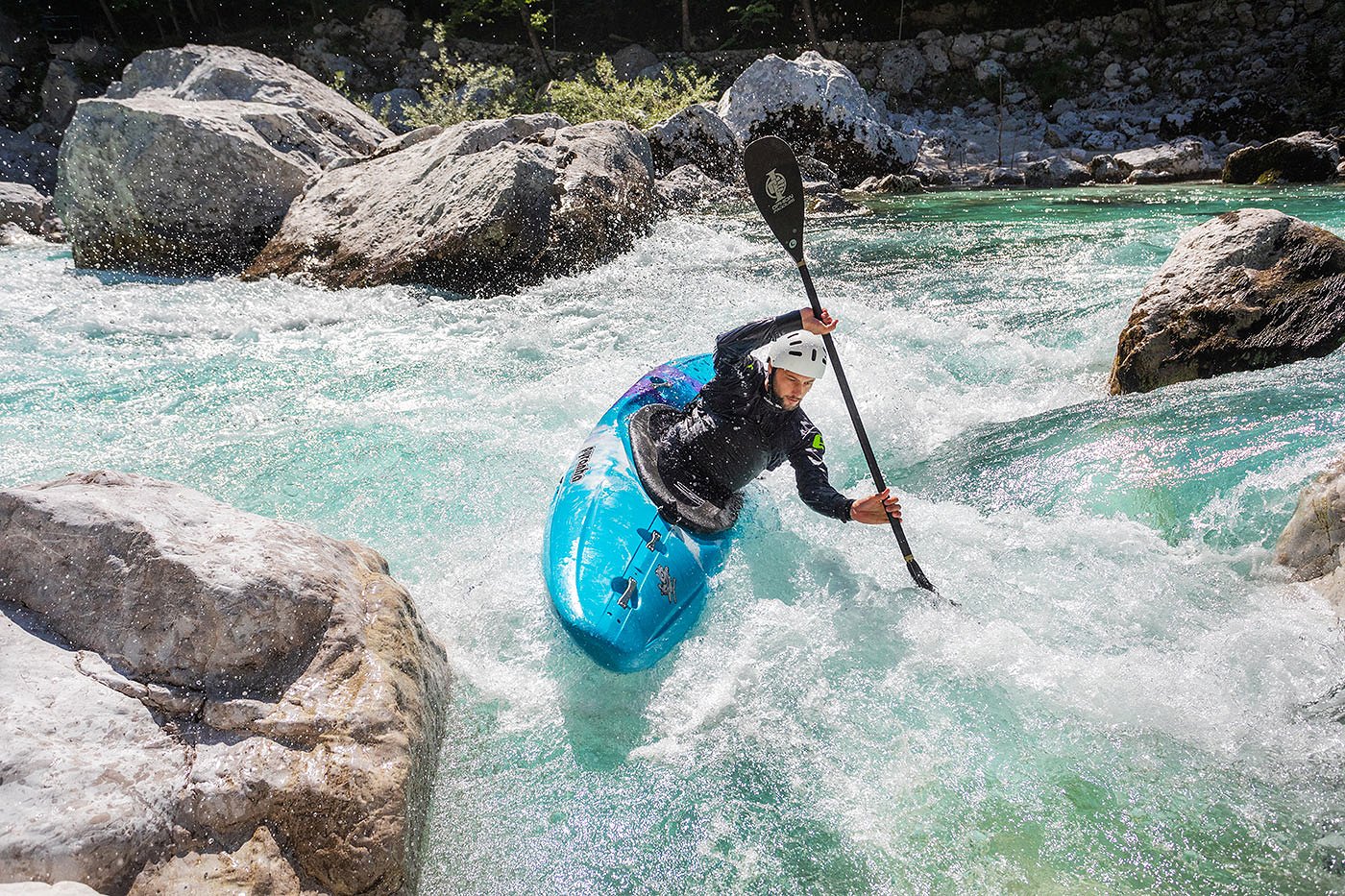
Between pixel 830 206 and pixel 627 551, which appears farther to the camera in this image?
pixel 830 206

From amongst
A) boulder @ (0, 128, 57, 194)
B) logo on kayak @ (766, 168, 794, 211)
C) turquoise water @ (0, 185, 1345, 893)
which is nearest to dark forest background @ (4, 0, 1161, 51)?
boulder @ (0, 128, 57, 194)

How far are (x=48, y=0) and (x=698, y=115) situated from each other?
22.2 m

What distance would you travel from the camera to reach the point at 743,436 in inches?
153

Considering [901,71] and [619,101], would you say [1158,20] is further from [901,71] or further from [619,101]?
[619,101]

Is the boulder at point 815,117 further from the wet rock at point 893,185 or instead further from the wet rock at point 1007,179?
the wet rock at point 1007,179

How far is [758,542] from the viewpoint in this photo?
415 centimetres

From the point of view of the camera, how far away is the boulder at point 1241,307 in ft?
16.0

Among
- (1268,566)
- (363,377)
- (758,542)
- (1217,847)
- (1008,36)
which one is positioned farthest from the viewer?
(1008,36)

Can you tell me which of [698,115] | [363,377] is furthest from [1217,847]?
[698,115]

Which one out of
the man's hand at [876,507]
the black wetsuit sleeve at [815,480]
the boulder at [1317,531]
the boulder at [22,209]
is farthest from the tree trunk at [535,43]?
the boulder at [1317,531]

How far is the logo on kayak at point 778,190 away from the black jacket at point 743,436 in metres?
0.99

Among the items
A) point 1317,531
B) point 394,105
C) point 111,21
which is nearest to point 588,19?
point 394,105

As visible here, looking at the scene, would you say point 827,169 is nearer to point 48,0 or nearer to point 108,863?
point 108,863

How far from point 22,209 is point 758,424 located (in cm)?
1379
